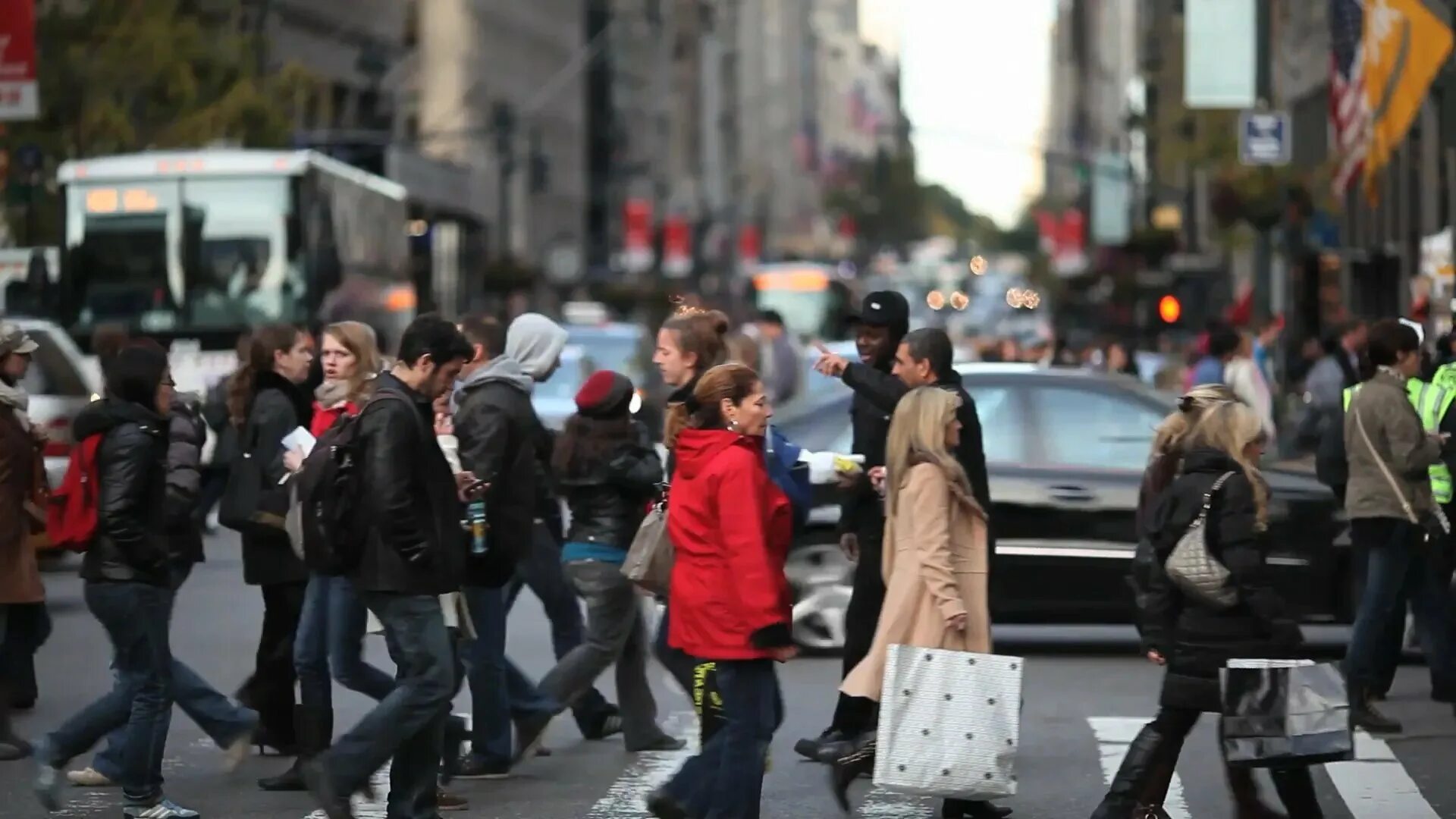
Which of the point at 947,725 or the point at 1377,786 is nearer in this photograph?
the point at 947,725

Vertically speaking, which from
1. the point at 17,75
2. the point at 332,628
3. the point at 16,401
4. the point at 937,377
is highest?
the point at 17,75

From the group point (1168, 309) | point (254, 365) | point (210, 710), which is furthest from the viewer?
point (1168, 309)

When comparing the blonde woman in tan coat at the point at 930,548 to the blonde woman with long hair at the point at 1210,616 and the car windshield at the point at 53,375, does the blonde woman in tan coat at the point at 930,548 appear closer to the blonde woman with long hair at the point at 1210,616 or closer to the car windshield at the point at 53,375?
the blonde woman with long hair at the point at 1210,616

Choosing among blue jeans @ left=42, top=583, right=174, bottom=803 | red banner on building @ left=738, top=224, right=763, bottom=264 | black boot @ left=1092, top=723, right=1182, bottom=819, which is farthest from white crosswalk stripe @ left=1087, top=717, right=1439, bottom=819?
red banner on building @ left=738, top=224, right=763, bottom=264

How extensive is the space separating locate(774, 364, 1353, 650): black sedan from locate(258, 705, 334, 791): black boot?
15.0 ft

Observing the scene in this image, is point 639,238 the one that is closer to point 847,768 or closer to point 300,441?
point 300,441

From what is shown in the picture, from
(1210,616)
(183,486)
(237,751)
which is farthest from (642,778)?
(1210,616)

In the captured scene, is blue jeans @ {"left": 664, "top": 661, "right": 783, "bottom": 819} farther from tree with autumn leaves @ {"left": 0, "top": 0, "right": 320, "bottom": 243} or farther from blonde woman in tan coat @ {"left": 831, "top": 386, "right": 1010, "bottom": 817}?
tree with autumn leaves @ {"left": 0, "top": 0, "right": 320, "bottom": 243}

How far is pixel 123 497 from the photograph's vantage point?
932cm

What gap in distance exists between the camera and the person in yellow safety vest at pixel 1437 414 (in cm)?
1237

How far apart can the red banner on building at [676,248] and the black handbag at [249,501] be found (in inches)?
4189

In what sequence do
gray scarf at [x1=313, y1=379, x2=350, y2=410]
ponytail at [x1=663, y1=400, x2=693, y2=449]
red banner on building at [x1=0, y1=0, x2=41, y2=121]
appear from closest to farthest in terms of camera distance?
ponytail at [x1=663, y1=400, x2=693, y2=449] → gray scarf at [x1=313, y1=379, x2=350, y2=410] → red banner on building at [x1=0, y1=0, x2=41, y2=121]

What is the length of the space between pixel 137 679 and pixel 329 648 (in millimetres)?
702

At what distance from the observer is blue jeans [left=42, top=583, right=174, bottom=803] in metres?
9.36
